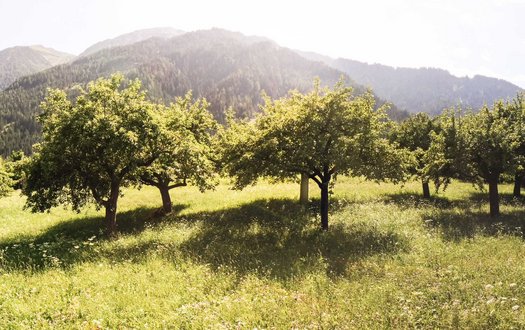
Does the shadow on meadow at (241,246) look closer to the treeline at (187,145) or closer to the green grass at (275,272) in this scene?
the green grass at (275,272)

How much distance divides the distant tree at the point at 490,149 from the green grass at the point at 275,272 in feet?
10.6

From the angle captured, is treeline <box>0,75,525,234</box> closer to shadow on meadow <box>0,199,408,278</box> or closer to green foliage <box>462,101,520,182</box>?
green foliage <box>462,101,520,182</box>

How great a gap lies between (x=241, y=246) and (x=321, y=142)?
24.6 feet

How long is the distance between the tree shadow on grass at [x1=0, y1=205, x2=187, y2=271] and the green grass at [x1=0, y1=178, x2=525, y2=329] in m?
0.13

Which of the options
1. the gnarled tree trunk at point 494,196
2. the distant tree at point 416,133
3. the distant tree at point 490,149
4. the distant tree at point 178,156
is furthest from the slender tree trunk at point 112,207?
the distant tree at point 416,133

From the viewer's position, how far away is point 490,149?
25.1 metres

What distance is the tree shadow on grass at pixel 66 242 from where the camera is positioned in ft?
54.5

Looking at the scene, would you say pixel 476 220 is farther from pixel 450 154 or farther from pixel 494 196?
pixel 450 154

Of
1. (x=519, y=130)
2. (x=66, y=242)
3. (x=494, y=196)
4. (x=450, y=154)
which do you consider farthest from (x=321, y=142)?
(x=519, y=130)

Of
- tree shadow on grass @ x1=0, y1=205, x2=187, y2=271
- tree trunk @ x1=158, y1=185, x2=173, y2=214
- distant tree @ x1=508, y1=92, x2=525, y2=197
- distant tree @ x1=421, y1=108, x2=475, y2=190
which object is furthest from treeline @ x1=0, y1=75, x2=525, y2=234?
tree trunk @ x1=158, y1=185, x2=173, y2=214

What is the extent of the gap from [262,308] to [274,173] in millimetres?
11515

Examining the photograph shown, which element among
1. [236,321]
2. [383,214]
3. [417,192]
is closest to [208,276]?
[236,321]

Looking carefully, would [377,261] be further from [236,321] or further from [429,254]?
[236,321]

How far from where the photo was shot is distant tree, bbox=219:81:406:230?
2067cm
